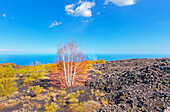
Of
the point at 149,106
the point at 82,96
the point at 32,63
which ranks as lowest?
the point at 82,96

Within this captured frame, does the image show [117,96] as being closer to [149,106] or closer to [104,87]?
[149,106]

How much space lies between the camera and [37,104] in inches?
206

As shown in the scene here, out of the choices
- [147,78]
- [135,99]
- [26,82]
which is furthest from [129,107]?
[26,82]

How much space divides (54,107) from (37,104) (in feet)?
3.53

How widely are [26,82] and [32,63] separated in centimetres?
947

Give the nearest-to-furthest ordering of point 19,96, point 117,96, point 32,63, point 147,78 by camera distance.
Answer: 1. point 117,96
2. point 19,96
3. point 147,78
4. point 32,63

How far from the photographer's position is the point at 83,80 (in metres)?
9.95

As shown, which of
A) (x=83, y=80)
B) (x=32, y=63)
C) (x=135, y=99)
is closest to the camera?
(x=135, y=99)

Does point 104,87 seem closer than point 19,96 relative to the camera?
No

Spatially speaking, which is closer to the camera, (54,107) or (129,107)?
(129,107)

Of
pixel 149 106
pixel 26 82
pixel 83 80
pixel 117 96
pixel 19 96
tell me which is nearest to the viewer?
pixel 149 106

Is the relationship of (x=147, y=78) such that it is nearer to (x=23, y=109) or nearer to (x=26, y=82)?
(x=23, y=109)

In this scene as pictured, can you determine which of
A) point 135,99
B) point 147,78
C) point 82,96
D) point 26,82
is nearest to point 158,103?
Result: point 135,99

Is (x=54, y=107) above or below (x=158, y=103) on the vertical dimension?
below
